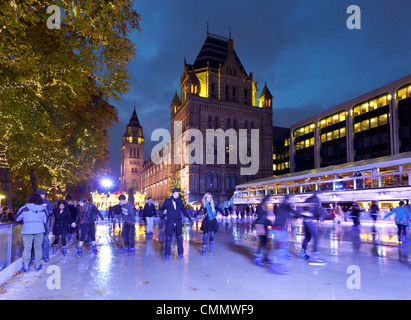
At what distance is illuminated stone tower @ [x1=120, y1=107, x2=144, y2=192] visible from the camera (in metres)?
122

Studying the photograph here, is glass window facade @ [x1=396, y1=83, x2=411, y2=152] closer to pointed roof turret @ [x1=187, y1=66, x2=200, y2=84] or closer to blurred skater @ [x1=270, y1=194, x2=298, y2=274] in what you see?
pointed roof turret @ [x1=187, y1=66, x2=200, y2=84]

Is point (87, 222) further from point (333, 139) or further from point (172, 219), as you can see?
point (333, 139)

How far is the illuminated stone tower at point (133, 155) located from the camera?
122 metres

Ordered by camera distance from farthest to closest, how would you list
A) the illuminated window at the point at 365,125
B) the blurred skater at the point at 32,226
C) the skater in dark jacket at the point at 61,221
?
the illuminated window at the point at 365,125 < the skater in dark jacket at the point at 61,221 < the blurred skater at the point at 32,226

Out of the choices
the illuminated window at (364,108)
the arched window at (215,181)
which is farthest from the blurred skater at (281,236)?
the arched window at (215,181)

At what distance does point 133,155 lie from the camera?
123312 mm

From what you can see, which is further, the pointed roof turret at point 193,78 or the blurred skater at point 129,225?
the pointed roof turret at point 193,78

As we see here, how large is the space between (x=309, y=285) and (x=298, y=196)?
87.5ft

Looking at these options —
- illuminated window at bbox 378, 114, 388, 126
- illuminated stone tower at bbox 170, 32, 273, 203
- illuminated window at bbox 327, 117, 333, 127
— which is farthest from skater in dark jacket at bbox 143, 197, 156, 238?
illuminated window at bbox 327, 117, 333, 127

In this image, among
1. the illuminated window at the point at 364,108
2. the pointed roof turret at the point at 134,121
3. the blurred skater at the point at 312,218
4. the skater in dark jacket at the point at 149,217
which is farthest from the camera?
the pointed roof turret at the point at 134,121

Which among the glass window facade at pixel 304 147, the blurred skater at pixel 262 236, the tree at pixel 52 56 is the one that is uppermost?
the glass window facade at pixel 304 147

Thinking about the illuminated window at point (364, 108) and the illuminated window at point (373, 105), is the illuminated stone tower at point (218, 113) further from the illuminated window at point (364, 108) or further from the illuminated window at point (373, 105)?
the illuminated window at point (373, 105)

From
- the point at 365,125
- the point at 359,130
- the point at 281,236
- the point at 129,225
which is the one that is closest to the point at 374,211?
the point at 281,236
